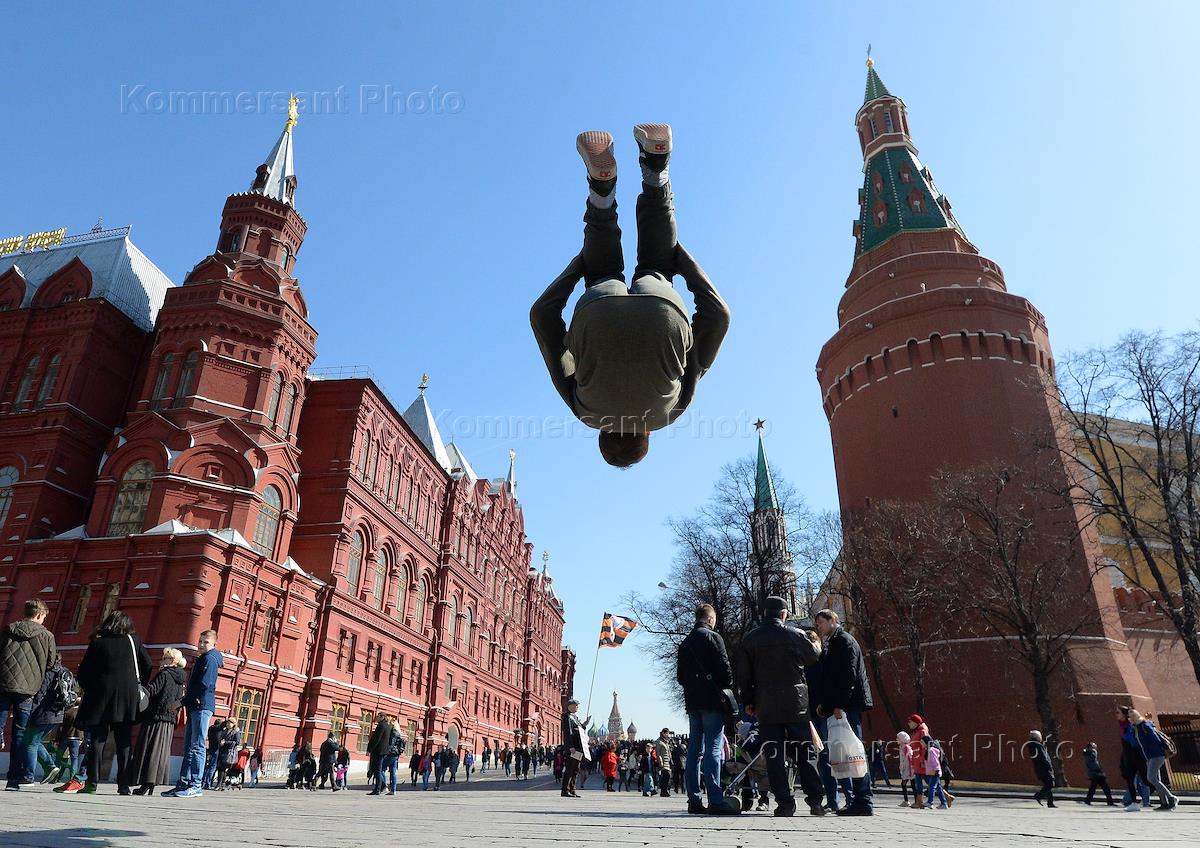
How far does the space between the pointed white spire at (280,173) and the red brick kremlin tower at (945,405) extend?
91.1 feet

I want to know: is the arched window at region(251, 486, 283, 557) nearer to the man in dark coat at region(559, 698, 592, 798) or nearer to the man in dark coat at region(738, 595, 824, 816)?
the man in dark coat at region(559, 698, 592, 798)

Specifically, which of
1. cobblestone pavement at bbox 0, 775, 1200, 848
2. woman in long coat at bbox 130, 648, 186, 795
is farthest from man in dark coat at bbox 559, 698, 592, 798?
cobblestone pavement at bbox 0, 775, 1200, 848

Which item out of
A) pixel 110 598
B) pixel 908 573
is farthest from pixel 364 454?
pixel 908 573

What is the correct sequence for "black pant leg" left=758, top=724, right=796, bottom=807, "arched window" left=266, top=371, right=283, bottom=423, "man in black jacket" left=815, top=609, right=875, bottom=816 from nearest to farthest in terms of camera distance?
"black pant leg" left=758, top=724, right=796, bottom=807
"man in black jacket" left=815, top=609, right=875, bottom=816
"arched window" left=266, top=371, right=283, bottom=423

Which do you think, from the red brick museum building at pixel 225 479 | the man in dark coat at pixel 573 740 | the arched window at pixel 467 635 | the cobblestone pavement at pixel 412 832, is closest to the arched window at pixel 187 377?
the red brick museum building at pixel 225 479

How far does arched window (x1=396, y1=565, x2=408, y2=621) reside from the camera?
118ft

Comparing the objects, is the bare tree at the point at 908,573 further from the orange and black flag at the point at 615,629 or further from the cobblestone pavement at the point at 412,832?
the cobblestone pavement at the point at 412,832

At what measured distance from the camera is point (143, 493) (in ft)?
84.9

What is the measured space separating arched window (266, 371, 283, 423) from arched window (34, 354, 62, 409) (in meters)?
7.91

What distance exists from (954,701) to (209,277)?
3265 cm

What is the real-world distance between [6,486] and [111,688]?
26838 millimetres

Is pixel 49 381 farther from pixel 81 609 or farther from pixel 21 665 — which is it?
pixel 21 665

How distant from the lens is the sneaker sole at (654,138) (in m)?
4.96

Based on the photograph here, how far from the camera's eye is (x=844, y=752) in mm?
6066
